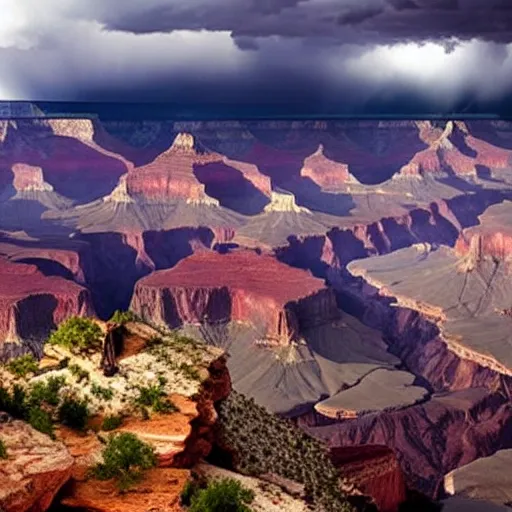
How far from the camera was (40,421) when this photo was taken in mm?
13977

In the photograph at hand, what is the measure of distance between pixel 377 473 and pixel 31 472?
13827 millimetres

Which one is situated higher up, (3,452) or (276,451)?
(3,452)

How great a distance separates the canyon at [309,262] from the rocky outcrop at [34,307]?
0.38ft

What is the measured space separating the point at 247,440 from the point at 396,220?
8606 centimetres

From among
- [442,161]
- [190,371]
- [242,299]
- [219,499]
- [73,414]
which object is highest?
[190,371]

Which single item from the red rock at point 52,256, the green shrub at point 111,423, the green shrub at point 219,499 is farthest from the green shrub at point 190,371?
the red rock at point 52,256

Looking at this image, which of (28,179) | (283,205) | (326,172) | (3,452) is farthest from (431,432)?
(326,172)

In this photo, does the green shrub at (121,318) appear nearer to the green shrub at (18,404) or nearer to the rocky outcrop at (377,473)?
the green shrub at (18,404)

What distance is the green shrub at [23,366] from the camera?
649 inches

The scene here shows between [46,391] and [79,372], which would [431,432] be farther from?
[46,391]

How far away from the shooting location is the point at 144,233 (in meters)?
85.4

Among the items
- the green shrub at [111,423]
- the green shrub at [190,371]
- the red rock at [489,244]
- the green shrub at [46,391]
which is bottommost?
the red rock at [489,244]

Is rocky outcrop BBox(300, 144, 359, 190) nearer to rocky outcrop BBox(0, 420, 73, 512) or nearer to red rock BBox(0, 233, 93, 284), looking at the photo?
red rock BBox(0, 233, 93, 284)

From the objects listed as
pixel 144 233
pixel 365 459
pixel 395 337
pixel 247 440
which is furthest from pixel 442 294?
pixel 247 440
